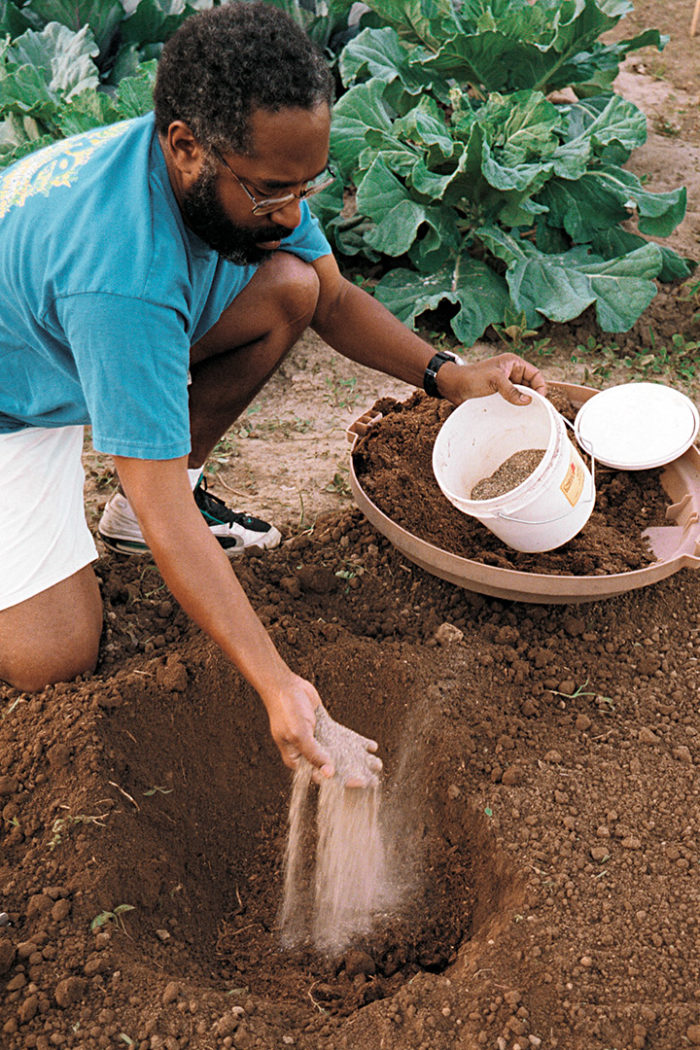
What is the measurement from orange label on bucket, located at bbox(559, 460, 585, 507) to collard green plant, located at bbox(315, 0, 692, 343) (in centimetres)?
148

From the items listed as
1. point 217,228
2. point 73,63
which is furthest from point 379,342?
point 73,63

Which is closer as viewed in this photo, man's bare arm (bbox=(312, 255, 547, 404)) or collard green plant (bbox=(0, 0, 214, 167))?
man's bare arm (bbox=(312, 255, 547, 404))

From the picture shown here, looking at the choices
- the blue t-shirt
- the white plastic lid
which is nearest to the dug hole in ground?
the white plastic lid

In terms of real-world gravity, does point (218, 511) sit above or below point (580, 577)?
below

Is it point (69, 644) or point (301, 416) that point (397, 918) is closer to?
point (69, 644)

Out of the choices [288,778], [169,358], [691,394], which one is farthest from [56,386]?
[691,394]

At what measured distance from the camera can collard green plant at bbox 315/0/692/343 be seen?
3.73 m

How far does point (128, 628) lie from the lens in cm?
259

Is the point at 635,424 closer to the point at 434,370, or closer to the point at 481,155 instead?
the point at 434,370

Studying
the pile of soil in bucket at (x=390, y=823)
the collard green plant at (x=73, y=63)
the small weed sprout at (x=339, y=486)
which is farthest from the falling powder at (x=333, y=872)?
the collard green plant at (x=73, y=63)

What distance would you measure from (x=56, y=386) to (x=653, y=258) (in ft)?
8.44

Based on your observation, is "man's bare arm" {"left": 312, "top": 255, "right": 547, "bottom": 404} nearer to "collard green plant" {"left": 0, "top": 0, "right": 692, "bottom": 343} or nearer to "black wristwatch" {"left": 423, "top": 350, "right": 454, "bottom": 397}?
"black wristwatch" {"left": 423, "top": 350, "right": 454, "bottom": 397}

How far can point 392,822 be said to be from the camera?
2.26m

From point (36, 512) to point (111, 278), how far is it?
90 centimetres
